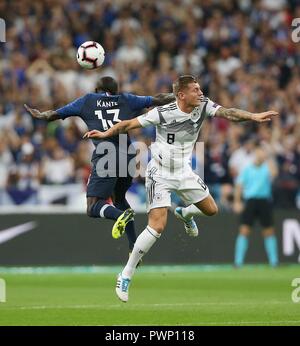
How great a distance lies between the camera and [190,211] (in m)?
14.7

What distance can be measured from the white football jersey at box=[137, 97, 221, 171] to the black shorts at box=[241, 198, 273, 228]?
7.61 meters

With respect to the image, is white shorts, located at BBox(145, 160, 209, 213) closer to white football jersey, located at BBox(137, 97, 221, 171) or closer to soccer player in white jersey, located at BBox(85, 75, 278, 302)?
soccer player in white jersey, located at BBox(85, 75, 278, 302)

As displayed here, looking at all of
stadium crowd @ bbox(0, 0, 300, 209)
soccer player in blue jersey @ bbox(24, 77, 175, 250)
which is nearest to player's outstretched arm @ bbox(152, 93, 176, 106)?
soccer player in blue jersey @ bbox(24, 77, 175, 250)

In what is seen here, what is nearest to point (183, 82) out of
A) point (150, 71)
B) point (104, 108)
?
point (104, 108)

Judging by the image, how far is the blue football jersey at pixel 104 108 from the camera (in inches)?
571

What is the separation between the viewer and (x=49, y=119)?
14477 millimetres

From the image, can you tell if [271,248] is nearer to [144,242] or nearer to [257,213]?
[257,213]

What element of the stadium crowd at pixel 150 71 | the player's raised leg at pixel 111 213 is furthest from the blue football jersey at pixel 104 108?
the stadium crowd at pixel 150 71

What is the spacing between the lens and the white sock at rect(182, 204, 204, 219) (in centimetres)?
1456

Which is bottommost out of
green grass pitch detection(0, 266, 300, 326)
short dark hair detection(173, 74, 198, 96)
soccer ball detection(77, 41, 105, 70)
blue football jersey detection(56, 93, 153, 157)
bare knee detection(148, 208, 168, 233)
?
green grass pitch detection(0, 266, 300, 326)

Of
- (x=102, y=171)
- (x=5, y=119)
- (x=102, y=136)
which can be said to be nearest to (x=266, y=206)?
(x=5, y=119)

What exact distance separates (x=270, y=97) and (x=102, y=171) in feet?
36.2

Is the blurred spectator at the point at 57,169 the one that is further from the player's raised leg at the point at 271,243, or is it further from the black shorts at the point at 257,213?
the player's raised leg at the point at 271,243

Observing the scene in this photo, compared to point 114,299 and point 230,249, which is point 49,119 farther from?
point 230,249
